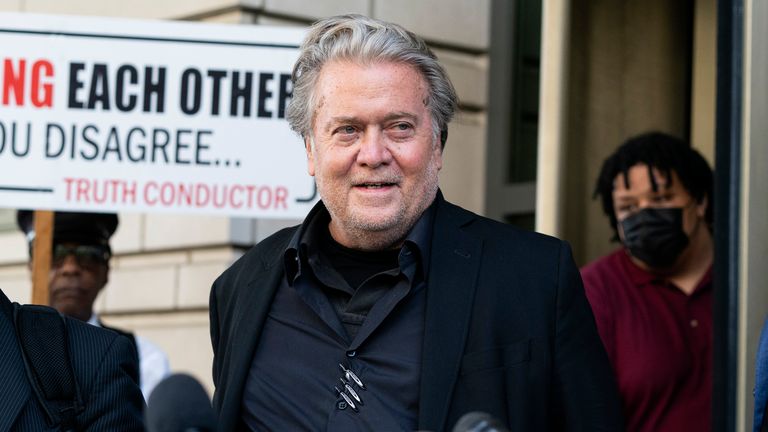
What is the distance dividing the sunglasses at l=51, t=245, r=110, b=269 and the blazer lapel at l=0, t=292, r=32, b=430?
121 inches

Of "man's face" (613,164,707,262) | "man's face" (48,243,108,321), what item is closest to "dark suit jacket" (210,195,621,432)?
"man's face" (613,164,707,262)

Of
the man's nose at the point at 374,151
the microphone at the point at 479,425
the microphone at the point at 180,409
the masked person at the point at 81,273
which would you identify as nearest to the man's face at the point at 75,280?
the masked person at the point at 81,273

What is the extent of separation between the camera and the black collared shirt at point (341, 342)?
11.7 ft

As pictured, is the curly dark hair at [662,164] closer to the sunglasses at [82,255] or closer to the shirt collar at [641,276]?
the shirt collar at [641,276]

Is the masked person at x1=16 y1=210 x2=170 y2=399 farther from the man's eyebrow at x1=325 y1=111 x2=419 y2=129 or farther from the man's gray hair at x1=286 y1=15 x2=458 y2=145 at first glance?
the man's eyebrow at x1=325 y1=111 x2=419 y2=129

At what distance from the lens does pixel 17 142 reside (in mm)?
5992

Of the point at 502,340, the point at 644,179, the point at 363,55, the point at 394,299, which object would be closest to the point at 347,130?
the point at 363,55

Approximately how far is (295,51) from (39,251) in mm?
1222

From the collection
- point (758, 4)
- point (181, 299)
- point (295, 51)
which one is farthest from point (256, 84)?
point (181, 299)

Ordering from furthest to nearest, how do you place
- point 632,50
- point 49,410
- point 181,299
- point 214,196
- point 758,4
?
point 181,299, point 632,50, point 214,196, point 758,4, point 49,410

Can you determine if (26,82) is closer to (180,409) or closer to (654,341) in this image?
(654,341)

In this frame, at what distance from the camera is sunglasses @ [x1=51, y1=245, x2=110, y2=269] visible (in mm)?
6605

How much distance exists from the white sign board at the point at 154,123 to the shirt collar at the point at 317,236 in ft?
6.54

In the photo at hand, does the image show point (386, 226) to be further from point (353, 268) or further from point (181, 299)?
point (181, 299)
